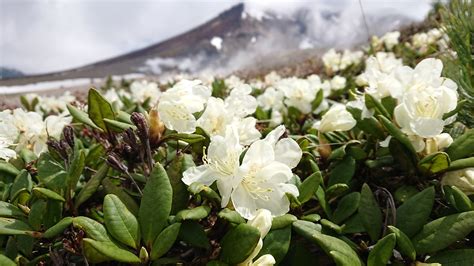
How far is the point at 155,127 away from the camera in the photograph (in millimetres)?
1146

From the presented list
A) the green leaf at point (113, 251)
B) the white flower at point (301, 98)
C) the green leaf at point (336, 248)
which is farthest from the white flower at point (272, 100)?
the green leaf at point (113, 251)

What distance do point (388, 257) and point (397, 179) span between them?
34 cm

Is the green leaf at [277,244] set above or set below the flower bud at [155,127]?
below

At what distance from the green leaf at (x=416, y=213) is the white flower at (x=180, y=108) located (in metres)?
0.50

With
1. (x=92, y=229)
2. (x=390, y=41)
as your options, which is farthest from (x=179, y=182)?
(x=390, y=41)

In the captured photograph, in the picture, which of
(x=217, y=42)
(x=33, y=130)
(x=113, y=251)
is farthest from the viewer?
(x=217, y=42)

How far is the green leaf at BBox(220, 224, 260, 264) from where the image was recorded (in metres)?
0.88

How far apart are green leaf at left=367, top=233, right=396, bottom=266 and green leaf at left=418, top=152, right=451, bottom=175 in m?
0.25

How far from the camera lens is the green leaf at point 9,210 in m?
1.02

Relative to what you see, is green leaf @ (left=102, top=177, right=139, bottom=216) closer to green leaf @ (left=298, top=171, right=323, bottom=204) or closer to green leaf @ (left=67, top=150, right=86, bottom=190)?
green leaf @ (left=67, top=150, right=86, bottom=190)

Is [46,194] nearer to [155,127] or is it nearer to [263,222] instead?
[155,127]

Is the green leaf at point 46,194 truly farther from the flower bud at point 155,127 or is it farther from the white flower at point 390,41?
the white flower at point 390,41

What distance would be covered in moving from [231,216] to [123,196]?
256 millimetres

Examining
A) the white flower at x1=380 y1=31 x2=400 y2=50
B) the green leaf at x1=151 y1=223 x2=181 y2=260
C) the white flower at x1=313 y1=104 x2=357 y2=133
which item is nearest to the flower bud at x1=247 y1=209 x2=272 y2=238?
the green leaf at x1=151 y1=223 x2=181 y2=260
